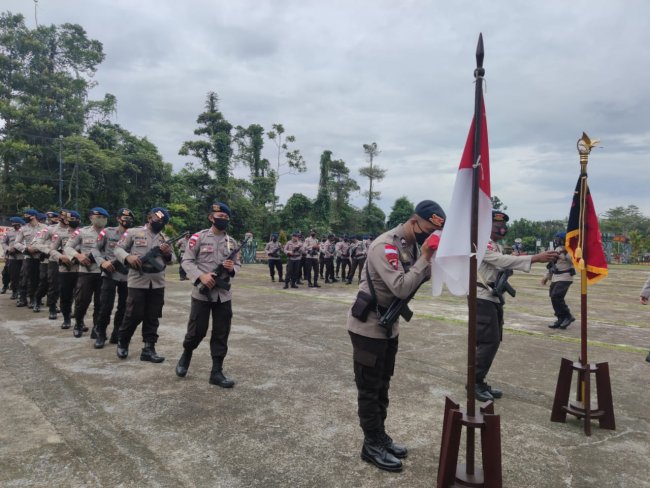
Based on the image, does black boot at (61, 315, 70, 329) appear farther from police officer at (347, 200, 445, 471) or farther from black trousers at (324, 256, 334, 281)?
black trousers at (324, 256, 334, 281)

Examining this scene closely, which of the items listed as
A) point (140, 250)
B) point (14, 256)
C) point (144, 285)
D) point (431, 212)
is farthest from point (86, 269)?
point (431, 212)

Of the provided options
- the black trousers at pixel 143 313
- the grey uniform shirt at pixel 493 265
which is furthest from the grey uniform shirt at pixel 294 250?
the grey uniform shirt at pixel 493 265

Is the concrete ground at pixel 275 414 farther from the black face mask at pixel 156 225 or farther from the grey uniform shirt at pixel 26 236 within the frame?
the grey uniform shirt at pixel 26 236

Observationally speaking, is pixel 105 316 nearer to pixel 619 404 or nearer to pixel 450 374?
pixel 450 374

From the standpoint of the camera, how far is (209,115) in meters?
33.8

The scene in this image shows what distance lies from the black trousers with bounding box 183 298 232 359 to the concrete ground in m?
0.39

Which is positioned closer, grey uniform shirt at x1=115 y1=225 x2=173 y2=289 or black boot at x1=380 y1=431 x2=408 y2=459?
black boot at x1=380 y1=431 x2=408 y2=459

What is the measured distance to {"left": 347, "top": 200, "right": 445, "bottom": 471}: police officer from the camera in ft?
9.39

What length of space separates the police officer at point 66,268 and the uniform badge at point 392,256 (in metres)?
5.71

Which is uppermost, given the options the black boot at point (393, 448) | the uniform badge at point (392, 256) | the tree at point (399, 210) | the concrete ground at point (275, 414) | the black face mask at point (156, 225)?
the tree at point (399, 210)

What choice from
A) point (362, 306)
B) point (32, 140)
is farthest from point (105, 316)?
point (32, 140)

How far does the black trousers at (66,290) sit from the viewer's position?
22.9 feet

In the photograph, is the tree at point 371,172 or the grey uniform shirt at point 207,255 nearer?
the grey uniform shirt at point 207,255

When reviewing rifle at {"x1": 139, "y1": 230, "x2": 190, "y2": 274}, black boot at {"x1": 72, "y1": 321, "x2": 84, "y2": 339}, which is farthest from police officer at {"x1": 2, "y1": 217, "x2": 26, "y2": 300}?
rifle at {"x1": 139, "y1": 230, "x2": 190, "y2": 274}
